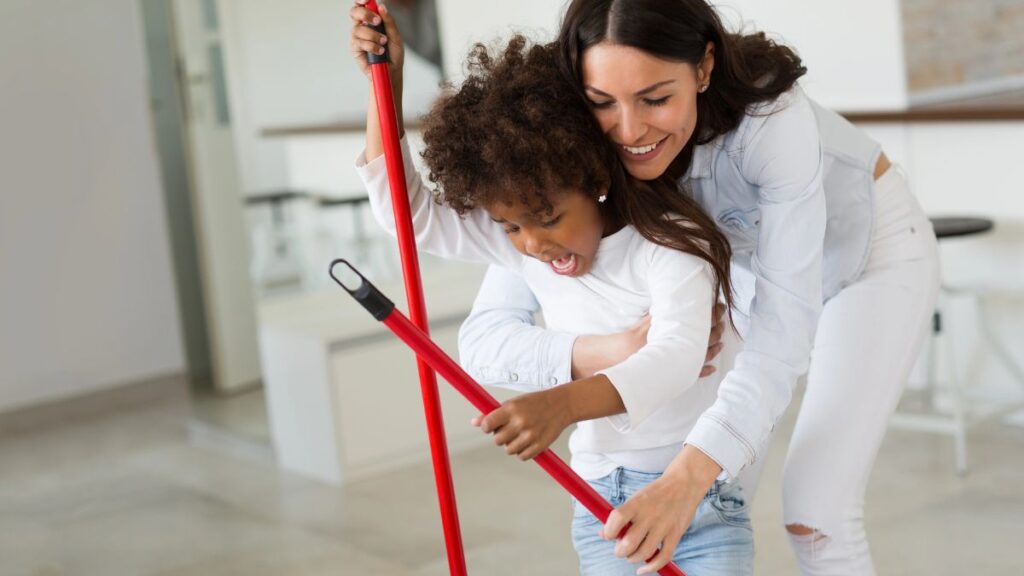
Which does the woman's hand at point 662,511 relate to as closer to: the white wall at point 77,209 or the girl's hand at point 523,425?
the girl's hand at point 523,425

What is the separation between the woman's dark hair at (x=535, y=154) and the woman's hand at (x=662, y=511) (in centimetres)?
25

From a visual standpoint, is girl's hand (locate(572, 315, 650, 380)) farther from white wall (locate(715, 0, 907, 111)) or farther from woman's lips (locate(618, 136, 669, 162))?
white wall (locate(715, 0, 907, 111))

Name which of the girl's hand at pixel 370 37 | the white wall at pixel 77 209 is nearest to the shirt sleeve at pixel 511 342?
the girl's hand at pixel 370 37

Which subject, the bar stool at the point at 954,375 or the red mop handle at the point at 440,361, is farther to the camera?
the bar stool at the point at 954,375

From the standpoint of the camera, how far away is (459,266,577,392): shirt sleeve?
1.83 m

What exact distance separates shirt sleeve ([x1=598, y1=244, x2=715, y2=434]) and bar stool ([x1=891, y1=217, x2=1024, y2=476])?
2.17 meters

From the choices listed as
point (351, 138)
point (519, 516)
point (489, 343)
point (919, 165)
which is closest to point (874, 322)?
point (489, 343)

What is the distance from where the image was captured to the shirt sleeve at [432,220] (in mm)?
→ 1763

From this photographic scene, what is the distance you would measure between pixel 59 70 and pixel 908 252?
4.74 meters

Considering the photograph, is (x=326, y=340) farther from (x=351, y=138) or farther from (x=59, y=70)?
(x=59, y=70)

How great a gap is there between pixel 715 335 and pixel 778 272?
0.44 ft

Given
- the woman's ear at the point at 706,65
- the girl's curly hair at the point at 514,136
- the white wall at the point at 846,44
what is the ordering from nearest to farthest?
1. the girl's curly hair at the point at 514,136
2. the woman's ear at the point at 706,65
3. the white wall at the point at 846,44

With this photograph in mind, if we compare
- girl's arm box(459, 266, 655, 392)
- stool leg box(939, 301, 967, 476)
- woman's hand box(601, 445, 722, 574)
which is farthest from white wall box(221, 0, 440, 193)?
woman's hand box(601, 445, 722, 574)

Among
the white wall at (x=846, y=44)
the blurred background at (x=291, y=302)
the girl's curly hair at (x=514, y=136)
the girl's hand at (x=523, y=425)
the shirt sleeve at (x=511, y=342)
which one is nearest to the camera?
the girl's hand at (x=523, y=425)
